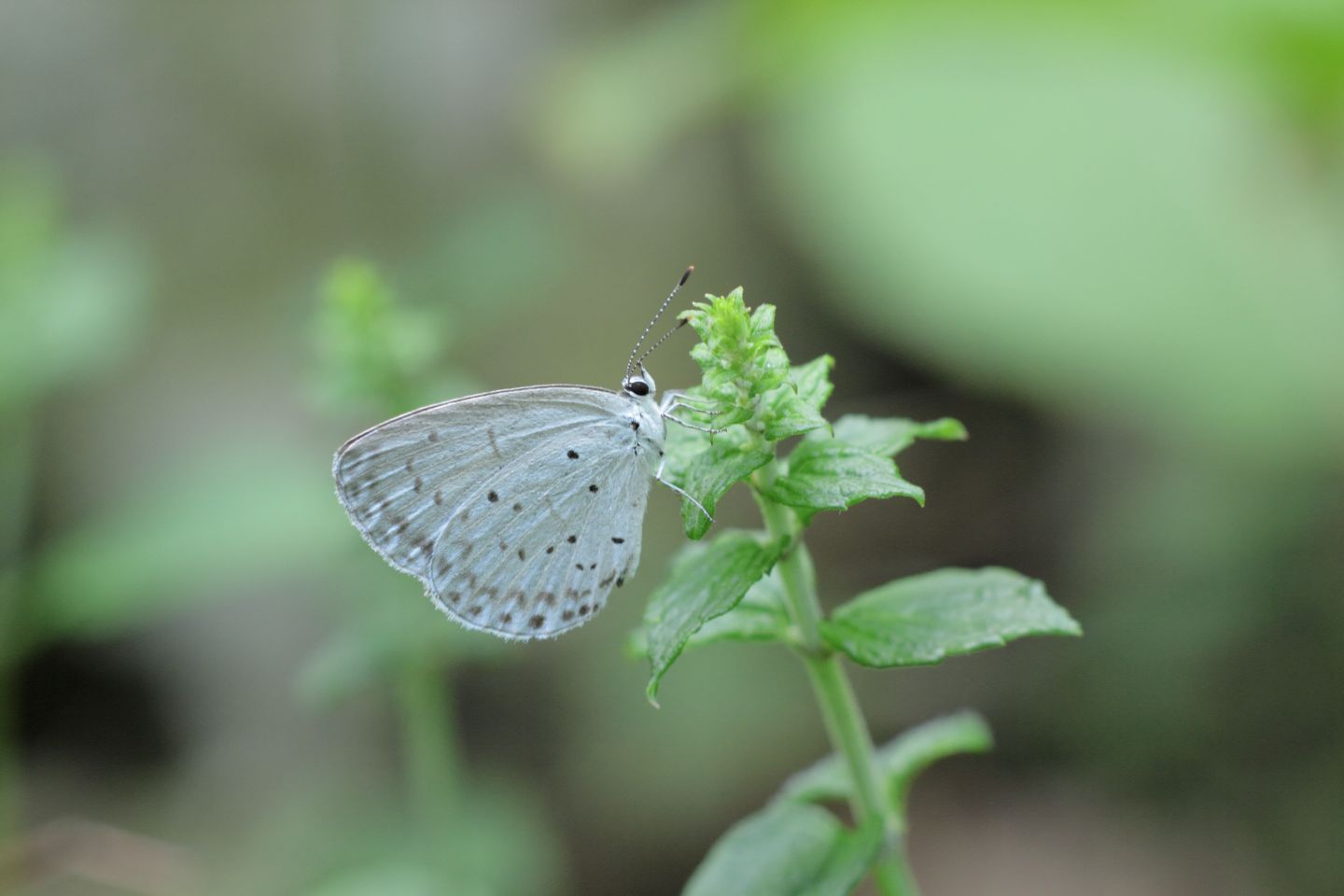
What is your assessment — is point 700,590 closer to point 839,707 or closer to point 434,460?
point 839,707

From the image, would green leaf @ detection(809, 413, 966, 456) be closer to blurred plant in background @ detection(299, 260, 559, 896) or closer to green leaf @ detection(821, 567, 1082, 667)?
green leaf @ detection(821, 567, 1082, 667)

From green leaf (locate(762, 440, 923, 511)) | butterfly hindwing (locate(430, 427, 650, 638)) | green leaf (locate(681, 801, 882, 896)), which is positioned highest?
butterfly hindwing (locate(430, 427, 650, 638))

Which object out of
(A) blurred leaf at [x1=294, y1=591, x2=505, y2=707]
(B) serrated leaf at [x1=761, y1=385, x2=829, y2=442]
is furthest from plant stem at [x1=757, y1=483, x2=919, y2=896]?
(A) blurred leaf at [x1=294, y1=591, x2=505, y2=707]

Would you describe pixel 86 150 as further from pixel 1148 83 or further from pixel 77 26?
pixel 1148 83

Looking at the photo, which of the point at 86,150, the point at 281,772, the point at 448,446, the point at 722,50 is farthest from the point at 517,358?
the point at 448,446

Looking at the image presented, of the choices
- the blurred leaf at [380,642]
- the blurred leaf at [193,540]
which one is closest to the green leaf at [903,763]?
the blurred leaf at [380,642]
